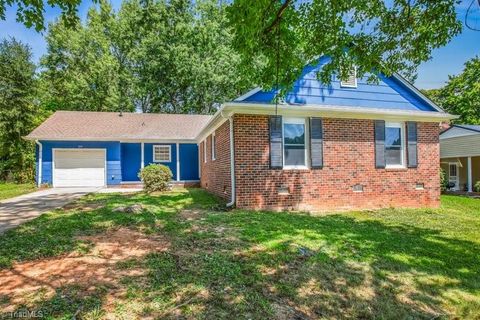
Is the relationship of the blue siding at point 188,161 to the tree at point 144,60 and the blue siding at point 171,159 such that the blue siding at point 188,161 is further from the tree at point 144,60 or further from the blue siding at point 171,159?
the tree at point 144,60

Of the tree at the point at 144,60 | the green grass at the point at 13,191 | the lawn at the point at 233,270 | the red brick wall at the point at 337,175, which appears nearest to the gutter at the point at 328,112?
→ the red brick wall at the point at 337,175

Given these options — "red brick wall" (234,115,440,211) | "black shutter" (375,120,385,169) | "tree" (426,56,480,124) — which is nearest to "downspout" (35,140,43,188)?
"red brick wall" (234,115,440,211)

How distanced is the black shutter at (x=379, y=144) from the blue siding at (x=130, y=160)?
12651 mm

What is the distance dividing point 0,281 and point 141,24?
26.8 m

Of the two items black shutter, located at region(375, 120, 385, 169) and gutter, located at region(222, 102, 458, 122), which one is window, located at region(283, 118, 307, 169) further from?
black shutter, located at region(375, 120, 385, 169)

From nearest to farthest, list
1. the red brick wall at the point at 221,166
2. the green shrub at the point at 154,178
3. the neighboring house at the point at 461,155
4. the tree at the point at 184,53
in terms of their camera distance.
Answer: the red brick wall at the point at 221,166 → the green shrub at the point at 154,178 → the neighboring house at the point at 461,155 → the tree at the point at 184,53

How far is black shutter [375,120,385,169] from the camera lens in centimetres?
957

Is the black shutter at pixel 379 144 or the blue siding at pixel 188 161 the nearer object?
the black shutter at pixel 379 144

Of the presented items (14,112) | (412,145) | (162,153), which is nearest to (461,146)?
(412,145)

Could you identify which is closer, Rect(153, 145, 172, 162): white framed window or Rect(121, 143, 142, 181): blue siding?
Rect(121, 143, 142, 181): blue siding

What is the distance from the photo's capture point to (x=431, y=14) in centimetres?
574

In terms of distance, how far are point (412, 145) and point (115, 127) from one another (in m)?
15.5

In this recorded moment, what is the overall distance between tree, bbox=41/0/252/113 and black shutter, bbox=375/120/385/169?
1567 cm

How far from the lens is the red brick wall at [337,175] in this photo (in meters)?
8.44
